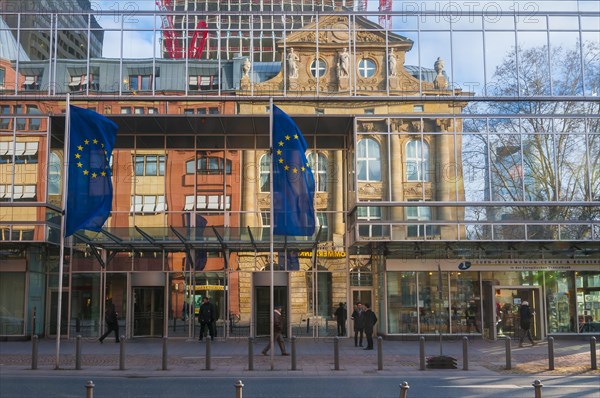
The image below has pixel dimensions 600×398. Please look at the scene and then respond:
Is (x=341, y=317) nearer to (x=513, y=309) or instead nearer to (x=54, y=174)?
(x=513, y=309)

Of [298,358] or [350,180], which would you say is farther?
[350,180]

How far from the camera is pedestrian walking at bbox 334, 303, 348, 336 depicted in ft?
94.3

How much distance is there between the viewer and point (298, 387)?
15.8 meters

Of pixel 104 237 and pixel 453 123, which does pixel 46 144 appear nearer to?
pixel 104 237

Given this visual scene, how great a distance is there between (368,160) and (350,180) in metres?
1.93

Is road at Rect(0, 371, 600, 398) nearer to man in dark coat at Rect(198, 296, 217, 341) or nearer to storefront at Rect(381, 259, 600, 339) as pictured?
man in dark coat at Rect(198, 296, 217, 341)

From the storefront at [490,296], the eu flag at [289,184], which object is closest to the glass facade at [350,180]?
the storefront at [490,296]

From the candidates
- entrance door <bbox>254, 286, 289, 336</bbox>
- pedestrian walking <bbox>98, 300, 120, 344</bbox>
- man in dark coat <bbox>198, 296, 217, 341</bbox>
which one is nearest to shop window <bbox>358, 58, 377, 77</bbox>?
entrance door <bbox>254, 286, 289, 336</bbox>

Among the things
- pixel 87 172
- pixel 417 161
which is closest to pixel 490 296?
pixel 417 161

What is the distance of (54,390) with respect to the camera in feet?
49.9

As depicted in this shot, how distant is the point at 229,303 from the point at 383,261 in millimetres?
6582

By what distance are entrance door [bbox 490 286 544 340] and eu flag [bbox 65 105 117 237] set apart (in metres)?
16.0

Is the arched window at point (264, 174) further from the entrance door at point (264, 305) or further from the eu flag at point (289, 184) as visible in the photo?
the eu flag at point (289, 184)

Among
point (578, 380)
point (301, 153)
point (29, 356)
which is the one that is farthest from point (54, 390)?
point (578, 380)
